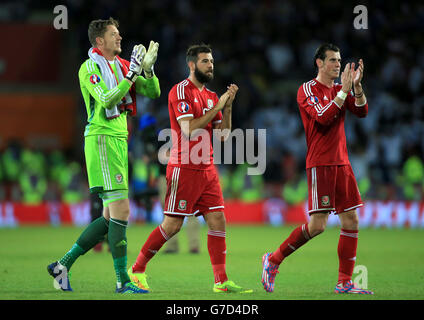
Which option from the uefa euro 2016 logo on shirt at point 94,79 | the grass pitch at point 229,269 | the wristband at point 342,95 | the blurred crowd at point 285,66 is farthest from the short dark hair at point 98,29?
the blurred crowd at point 285,66

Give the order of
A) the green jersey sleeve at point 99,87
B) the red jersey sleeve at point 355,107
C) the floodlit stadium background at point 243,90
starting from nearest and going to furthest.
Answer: the green jersey sleeve at point 99,87, the red jersey sleeve at point 355,107, the floodlit stadium background at point 243,90

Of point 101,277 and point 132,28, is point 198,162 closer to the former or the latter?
point 101,277

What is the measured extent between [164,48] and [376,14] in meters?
6.20

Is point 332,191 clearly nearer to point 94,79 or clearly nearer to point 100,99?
point 100,99

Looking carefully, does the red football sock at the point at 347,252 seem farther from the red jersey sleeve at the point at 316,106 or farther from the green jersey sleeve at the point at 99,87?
the green jersey sleeve at the point at 99,87

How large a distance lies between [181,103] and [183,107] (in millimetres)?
44

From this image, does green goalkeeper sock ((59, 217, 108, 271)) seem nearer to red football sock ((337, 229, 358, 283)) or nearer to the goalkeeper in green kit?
the goalkeeper in green kit

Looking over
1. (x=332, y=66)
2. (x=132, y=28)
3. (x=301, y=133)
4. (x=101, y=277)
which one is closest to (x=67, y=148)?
(x=132, y=28)

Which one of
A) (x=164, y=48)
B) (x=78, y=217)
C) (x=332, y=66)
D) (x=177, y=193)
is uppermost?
(x=164, y=48)

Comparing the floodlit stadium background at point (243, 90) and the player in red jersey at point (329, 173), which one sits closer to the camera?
the player in red jersey at point (329, 173)

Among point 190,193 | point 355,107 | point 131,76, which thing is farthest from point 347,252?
point 131,76

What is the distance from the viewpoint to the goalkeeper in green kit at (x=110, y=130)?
6.88m

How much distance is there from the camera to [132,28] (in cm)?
2219

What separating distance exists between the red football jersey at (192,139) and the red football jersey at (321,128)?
3.11 feet
